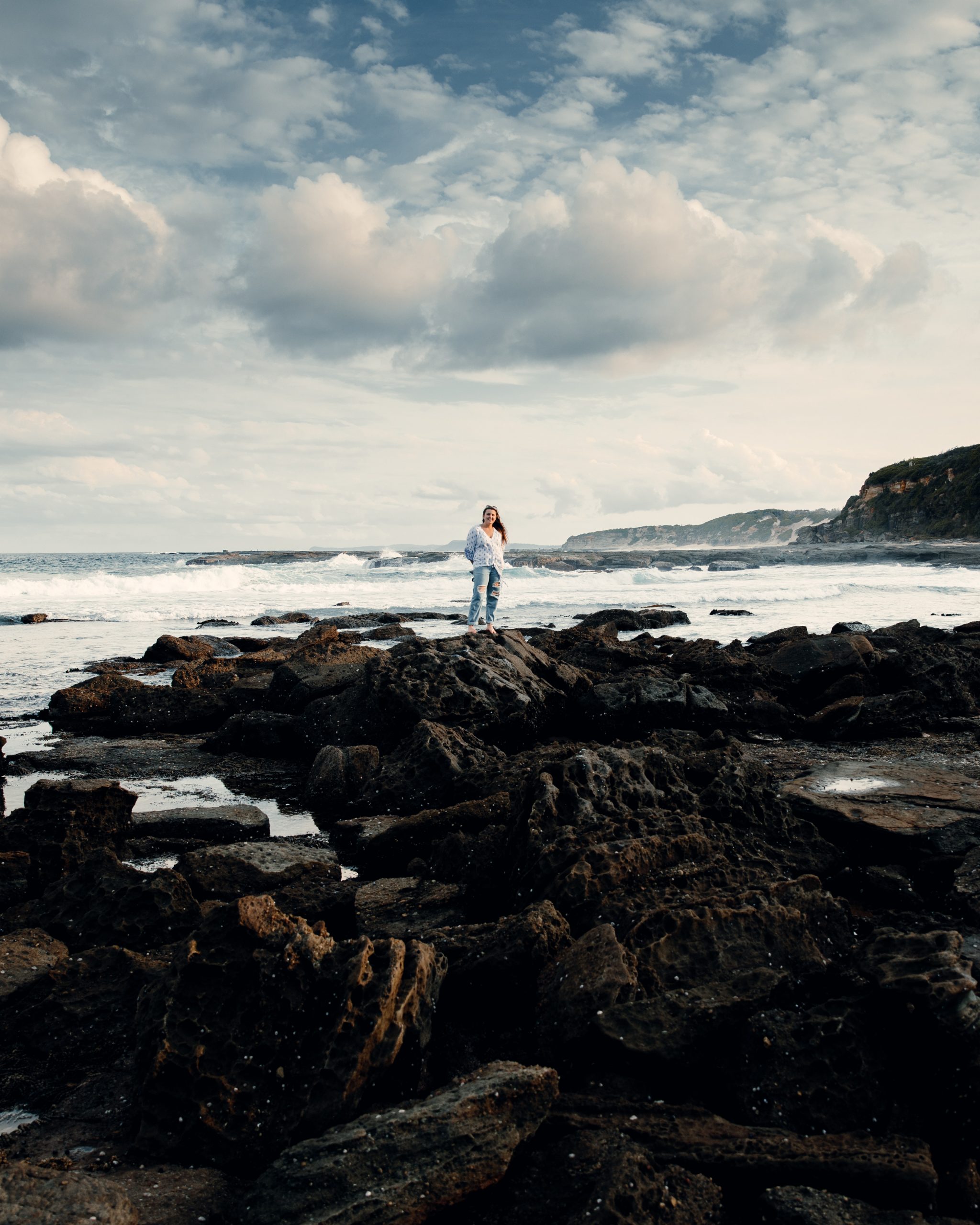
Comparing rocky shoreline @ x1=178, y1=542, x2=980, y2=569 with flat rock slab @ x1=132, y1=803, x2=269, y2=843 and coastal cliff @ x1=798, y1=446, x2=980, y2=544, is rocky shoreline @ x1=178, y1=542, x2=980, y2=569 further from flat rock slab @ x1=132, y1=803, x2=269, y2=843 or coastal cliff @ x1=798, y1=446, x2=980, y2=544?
flat rock slab @ x1=132, y1=803, x2=269, y2=843

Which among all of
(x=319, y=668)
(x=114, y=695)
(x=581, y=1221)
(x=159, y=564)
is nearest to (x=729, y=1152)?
(x=581, y=1221)

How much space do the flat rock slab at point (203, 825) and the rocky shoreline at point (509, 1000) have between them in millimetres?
28

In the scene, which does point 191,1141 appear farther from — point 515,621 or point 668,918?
point 515,621

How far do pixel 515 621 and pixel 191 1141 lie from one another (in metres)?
17.9

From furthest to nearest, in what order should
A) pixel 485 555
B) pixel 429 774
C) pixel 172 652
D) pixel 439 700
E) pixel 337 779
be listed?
pixel 172 652 < pixel 485 555 < pixel 439 700 < pixel 337 779 < pixel 429 774

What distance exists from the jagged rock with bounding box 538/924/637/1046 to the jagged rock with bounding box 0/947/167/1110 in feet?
5.07

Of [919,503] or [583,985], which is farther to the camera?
[919,503]

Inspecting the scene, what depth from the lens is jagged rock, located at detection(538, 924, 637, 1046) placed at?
2.68m

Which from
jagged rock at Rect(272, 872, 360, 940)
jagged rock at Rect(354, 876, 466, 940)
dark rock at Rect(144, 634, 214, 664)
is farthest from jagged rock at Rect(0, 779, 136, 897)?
dark rock at Rect(144, 634, 214, 664)

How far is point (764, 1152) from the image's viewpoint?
2236 millimetres

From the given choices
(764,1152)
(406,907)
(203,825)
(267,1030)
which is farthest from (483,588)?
(764,1152)

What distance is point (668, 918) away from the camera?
122 inches

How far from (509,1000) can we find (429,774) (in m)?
2.72

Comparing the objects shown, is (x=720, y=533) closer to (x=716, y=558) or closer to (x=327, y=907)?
(x=716, y=558)
